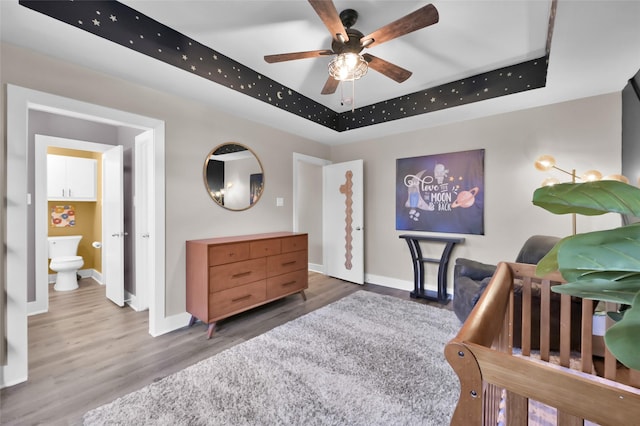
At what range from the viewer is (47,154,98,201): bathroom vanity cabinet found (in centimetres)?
378

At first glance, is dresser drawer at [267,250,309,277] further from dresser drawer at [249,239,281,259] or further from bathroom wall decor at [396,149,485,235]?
bathroom wall decor at [396,149,485,235]

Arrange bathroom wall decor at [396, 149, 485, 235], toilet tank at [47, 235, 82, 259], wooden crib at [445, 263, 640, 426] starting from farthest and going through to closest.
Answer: toilet tank at [47, 235, 82, 259], bathroom wall decor at [396, 149, 485, 235], wooden crib at [445, 263, 640, 426]

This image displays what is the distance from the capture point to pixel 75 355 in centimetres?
206

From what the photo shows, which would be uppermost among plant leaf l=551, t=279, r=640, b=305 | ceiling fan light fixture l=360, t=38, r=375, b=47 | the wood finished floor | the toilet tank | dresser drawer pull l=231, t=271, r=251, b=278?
ceiling fan light fixture l=360, t=38, r=375, b=47

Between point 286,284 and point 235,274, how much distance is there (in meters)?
0.72

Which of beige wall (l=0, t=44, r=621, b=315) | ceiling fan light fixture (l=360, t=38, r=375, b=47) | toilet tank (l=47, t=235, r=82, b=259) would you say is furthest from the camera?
toilet tank (l=47, t=235, r=82, b=259)

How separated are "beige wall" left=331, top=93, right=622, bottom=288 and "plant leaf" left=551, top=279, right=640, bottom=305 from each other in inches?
116

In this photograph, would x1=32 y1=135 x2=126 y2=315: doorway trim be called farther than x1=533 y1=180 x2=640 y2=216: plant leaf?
Yes

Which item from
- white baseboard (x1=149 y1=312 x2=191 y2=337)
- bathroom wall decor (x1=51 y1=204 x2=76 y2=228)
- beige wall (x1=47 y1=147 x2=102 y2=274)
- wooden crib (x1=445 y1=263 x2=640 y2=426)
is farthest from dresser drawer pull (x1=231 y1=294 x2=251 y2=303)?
bathroom wall decor (x1=51 y1=204 x2=76 y2=228)

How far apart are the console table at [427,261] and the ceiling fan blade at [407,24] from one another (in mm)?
2359

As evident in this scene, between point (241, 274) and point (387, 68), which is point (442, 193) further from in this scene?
point (241, 274)

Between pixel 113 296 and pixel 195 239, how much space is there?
58.6 inches

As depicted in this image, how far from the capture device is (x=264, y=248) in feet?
9.32

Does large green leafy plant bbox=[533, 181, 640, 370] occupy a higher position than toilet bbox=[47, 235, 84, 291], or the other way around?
large green leafy plant bbox=[533, 181, 640, 370]
